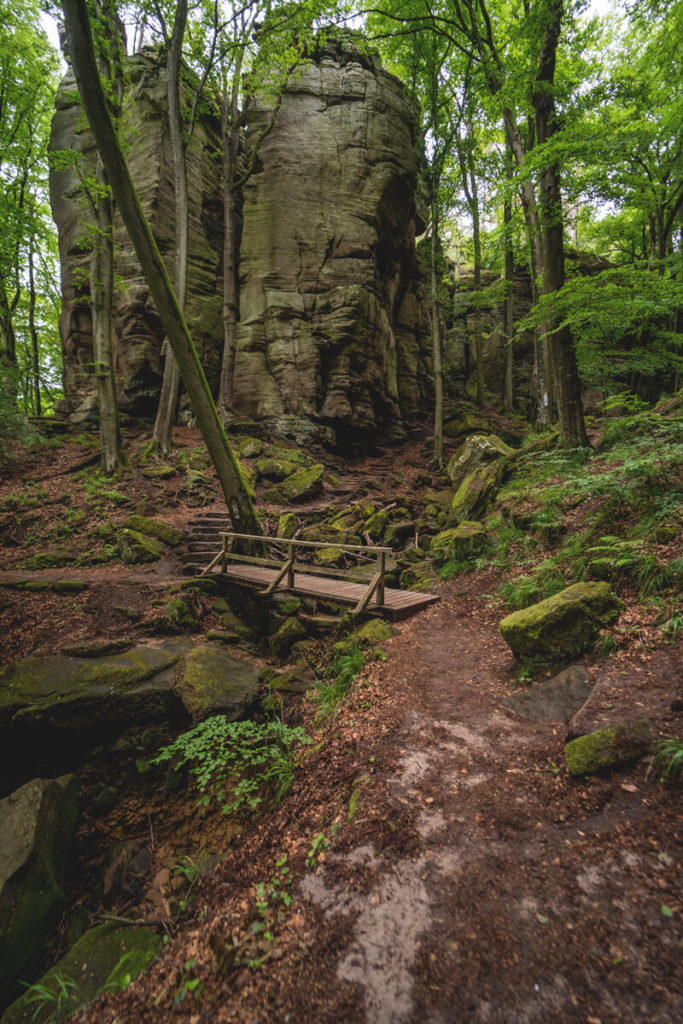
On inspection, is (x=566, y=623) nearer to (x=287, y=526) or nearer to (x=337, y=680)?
(x=337, y=680)

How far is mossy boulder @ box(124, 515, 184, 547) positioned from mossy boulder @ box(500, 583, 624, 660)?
830 centimetres

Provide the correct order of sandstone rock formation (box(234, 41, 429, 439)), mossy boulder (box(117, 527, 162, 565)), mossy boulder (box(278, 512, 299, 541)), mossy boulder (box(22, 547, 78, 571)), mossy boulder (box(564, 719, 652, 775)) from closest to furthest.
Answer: mossy boulder (box(564, 719, 652, 775)) < mossy boulder (box(22, 547, 78, 571)) < mossy boulder (box(117, 527, 162, 565)) < mossy boulder (box(278, 512, 299, 541)) < sandstone rock formation (box(234, 41, 429, 439))

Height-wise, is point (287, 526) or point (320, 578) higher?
point (287, 526)

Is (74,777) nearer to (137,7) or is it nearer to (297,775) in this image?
(297,775)

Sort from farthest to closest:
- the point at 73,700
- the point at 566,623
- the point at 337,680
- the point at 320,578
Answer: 1. the point at 320,578
2. the point at 337,680
3. the point at 73,700
4. the point at 566,623

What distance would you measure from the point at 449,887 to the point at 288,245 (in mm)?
20895

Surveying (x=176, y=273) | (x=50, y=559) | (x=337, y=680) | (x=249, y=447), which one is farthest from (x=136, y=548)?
(x=176, y=273)

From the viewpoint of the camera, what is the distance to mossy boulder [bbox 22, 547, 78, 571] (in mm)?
8625

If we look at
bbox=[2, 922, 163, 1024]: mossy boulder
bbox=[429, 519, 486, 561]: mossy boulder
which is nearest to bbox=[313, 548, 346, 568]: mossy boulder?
bbox=[429, 519, 486, 561]: mossy boulder

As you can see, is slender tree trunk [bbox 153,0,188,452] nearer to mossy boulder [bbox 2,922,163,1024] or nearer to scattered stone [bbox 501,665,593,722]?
mossy boulder [bbox 2,922,163,1024]

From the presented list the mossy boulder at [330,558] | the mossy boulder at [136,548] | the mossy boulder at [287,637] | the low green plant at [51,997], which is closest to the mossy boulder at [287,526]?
the mossy boulder at [330,558]

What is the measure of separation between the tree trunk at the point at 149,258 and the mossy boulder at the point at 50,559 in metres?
3.66

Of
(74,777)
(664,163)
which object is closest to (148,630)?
(74,777)

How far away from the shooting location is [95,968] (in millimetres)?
3064
